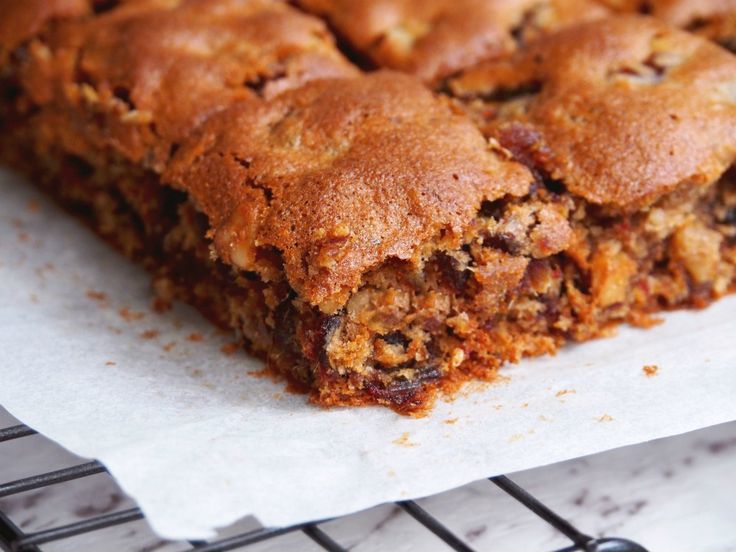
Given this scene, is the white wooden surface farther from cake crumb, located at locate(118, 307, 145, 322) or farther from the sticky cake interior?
cake crumb, located at locate(118, 307, 145, 322)

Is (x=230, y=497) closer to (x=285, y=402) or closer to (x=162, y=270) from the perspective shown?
(x=285, y=402)

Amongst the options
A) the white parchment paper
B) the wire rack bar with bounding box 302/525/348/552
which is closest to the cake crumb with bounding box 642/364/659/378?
the white parchment paper

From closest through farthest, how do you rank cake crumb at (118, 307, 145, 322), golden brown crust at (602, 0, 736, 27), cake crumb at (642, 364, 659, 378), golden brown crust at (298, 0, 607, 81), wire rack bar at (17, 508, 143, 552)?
wire rack bar at (17, 508, 143, 552) < cake crumb at (642, 364, 659, 378) < cake crumb at (118, 307, 145, 322) < golden brown crust at (298, 0, 607, 81) < golden brown crust at (602, 0, 736, 27)

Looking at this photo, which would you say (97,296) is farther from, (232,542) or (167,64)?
(232,542)

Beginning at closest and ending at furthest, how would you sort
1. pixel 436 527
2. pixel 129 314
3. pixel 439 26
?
pixel 436 527, pixel 129 314, pixel 439 26

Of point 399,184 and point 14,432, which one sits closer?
point 14,432

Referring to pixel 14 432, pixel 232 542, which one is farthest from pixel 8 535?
pixel 232 542

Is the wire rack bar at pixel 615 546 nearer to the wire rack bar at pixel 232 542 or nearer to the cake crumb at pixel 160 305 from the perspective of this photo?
the wire rack bar at pixel 232 542
